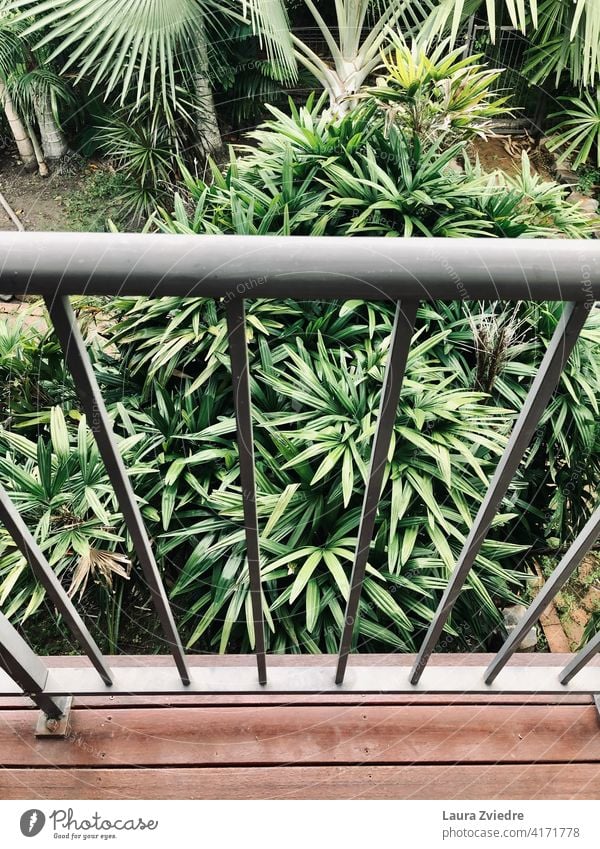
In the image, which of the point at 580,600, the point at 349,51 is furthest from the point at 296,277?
the point at 349,51

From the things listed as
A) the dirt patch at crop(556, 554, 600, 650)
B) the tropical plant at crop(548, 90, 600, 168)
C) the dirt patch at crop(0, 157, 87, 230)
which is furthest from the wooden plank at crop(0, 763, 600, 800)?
the dirt patch at crop(0, 157, 87, 230)

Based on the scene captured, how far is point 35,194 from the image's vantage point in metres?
5.70

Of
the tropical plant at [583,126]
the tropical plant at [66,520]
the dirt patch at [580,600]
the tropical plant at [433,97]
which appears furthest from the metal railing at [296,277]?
the tropical plant at [583,126]

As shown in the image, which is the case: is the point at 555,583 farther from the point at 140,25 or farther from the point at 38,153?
the point at 38,153

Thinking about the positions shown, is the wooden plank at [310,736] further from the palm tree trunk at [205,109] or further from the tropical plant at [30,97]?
the tropical plant at [30,97]

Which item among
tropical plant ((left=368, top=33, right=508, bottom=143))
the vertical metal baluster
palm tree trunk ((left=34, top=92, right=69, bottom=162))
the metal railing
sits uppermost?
palm tree trunk ((left=34, top=92, right=69, bottom=162))

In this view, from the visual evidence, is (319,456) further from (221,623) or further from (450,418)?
(221,623)

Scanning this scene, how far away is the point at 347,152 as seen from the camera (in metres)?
2.39

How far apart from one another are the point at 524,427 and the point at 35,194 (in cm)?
621

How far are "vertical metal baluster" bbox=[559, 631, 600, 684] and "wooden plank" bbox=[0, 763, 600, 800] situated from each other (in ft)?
0.45

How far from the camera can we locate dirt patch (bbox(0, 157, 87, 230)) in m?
5.34

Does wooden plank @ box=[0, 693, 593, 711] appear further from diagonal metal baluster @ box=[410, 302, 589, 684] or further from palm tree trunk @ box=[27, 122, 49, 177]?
palm tree trunk @ box=[27, 122, 49, 177]
